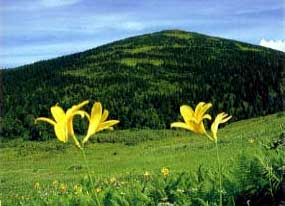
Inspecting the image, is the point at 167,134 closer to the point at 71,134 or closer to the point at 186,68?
the point at 186,68

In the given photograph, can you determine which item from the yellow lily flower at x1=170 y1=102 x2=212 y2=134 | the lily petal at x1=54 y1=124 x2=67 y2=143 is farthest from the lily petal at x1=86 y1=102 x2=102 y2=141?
the yellow lily flower at x1=170 y1=102 x2=212 y2=134

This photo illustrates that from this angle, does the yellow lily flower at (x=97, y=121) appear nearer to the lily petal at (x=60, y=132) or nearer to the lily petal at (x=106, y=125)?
the lily petal at (x=106, y=125)

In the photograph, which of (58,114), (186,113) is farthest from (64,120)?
(186,113)

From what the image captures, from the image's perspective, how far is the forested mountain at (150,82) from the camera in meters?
72.9

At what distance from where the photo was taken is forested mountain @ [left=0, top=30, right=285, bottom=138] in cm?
7294

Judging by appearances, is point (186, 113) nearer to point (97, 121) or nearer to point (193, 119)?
point (193, 119)

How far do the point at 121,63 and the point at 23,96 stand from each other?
21.0 metres

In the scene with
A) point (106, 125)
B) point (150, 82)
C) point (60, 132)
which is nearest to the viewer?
point (60, 132)

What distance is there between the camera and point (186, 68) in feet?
329

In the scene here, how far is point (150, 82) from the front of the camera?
94625 mm

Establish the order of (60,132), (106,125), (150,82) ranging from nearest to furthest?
(60,132) → (106,125) → (150,82)

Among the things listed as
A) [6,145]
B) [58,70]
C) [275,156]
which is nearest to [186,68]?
[58,70]

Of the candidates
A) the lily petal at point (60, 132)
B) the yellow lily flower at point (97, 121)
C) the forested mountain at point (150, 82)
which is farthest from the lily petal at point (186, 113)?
the forested mountain at point (150, 82)

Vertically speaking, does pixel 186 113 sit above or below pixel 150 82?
below
